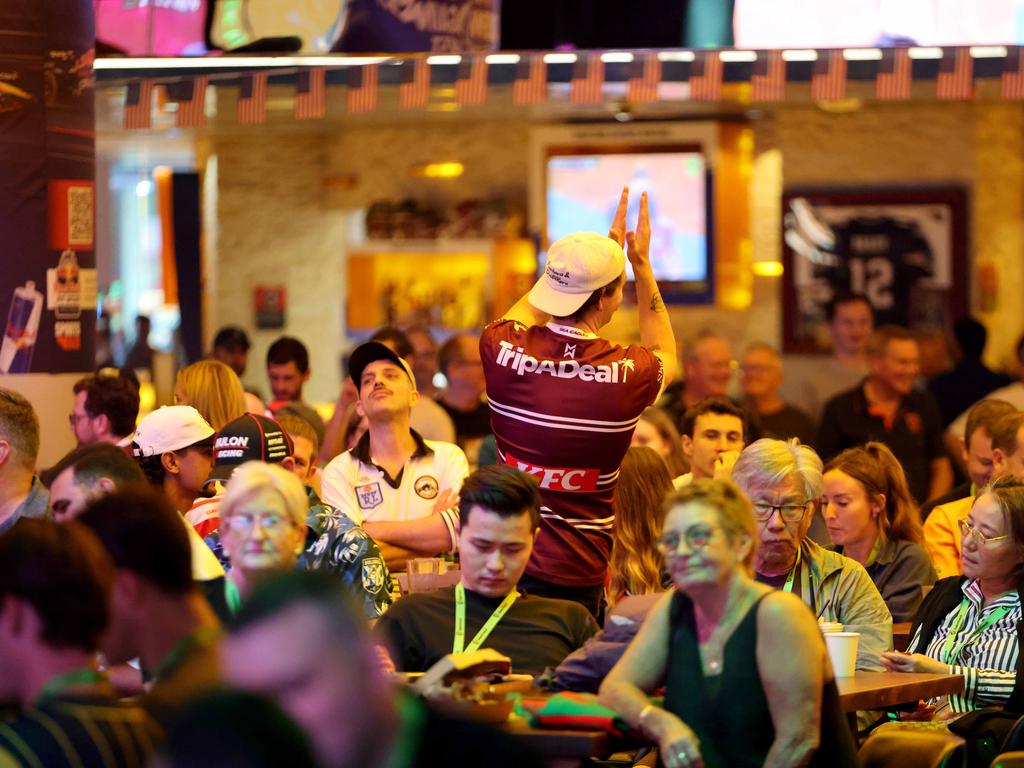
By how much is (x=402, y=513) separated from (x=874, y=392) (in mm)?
3741

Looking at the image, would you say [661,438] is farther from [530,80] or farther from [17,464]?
[17,464]

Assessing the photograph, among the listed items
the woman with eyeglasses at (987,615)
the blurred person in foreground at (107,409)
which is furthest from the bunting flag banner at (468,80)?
the woman with eyeglasses at (987,615)

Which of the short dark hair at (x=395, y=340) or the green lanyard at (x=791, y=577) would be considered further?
the short dark hair at (x=395, y=340)

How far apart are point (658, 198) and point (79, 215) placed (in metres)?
5.77

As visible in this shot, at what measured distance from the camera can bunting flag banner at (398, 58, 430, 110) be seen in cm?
935

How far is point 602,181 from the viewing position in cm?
1272

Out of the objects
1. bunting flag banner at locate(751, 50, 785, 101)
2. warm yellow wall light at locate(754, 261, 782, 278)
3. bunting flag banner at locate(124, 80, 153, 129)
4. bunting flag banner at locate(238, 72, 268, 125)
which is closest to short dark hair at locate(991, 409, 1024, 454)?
bunting flag banner at locate(751, 50, 785, 101)

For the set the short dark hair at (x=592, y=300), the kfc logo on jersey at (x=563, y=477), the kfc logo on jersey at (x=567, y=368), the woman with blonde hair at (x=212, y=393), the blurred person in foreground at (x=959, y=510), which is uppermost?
the short dark hair at (x=592, y=300)

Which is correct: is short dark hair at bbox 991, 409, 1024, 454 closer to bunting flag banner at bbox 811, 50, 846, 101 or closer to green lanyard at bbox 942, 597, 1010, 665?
green lanyard at bbox 942, 597, 1010, 665

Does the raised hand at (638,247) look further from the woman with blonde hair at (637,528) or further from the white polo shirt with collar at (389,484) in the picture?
the white polo shirt with collar at (389,484)

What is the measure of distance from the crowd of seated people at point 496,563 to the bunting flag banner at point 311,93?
5.03ft

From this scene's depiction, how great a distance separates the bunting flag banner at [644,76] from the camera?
30.9 ft

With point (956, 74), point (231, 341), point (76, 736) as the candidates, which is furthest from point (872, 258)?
point (76, 736)

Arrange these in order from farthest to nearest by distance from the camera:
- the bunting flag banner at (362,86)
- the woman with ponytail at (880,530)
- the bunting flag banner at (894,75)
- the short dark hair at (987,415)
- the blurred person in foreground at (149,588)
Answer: the bunting flag banner at (362,86) < the bunting flag banner at (894,75) < the short dark hair at (987,415) < the woman with ponytail at (880,530) < the blurred person in foreground at (149,588)
